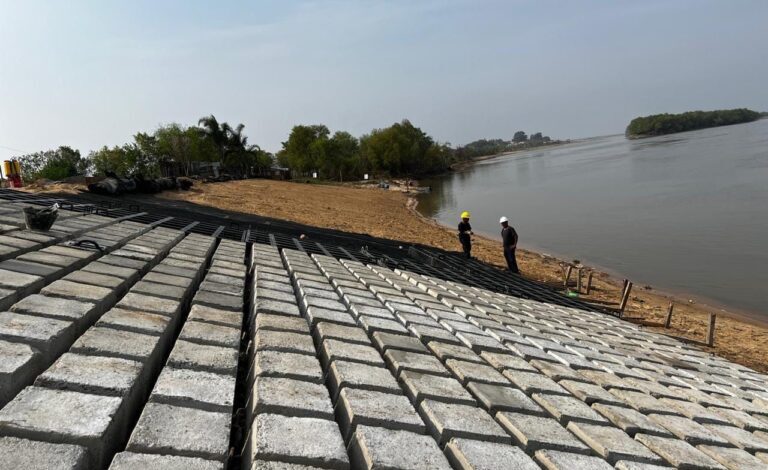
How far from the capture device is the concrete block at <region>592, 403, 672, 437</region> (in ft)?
9.08

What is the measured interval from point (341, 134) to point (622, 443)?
82286 mm

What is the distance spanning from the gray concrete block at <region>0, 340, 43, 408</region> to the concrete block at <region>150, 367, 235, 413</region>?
0.47m

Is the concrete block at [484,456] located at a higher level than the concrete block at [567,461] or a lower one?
higher

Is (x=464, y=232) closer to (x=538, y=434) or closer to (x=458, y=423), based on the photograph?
(x=538, y=434)

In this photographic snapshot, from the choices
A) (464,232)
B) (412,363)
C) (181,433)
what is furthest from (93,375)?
(464,232)

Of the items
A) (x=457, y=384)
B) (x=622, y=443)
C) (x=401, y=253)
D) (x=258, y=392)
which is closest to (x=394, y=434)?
(x=258, y=392)

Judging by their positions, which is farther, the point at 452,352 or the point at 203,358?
the point at 452,352

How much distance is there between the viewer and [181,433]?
1.75 meters

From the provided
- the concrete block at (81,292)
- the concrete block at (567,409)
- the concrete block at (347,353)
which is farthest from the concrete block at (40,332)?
Result: the concrete block at (567,409)

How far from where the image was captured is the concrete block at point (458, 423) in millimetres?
2121

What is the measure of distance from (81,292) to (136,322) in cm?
53

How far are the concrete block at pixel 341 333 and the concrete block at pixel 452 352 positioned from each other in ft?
1.55

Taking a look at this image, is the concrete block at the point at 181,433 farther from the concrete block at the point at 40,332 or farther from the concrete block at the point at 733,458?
the concrete block at the point at 733,458

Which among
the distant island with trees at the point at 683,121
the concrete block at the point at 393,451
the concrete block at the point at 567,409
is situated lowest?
the concrete block at the point at 567,409
